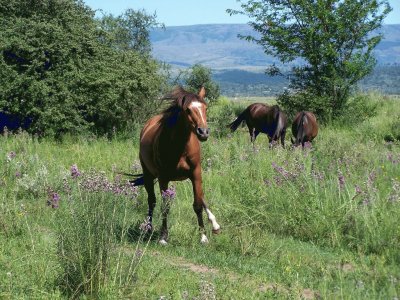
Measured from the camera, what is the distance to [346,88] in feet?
71.9

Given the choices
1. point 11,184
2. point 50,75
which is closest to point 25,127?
point 50,75

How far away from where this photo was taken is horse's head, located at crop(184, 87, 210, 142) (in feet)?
20.4

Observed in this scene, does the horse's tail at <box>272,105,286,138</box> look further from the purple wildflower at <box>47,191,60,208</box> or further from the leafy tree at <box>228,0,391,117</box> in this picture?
the purple wildflower at <box>47,191,60,208</box>

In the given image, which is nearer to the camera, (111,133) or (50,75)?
(50,75)

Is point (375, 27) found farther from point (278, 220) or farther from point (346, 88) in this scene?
point (278, 220)

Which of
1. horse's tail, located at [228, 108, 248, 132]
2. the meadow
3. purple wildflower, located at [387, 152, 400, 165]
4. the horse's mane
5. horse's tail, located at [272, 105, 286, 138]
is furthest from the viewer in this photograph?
horse's tail, located at [228, 108, 248, 132]

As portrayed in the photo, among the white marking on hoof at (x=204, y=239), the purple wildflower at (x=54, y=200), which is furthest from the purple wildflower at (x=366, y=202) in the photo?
the purple wildflower at (x=54, y=200)

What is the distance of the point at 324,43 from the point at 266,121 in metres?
5.63

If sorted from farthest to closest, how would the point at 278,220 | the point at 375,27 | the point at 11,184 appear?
the point at 375,27 → the point at 11,184 → the point at 278,220

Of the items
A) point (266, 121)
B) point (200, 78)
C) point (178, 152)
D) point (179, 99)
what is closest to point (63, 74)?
point (266, 121)

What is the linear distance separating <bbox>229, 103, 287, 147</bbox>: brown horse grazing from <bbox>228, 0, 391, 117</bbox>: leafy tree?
362 centimetres

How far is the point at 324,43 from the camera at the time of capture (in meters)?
22.0

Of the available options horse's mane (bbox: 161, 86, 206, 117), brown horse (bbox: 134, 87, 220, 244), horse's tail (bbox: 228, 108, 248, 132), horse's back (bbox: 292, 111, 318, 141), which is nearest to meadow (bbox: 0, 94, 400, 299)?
brown horse (bbox: 134, 87, 220, 244)

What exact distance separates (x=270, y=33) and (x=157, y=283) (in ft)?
65.2
